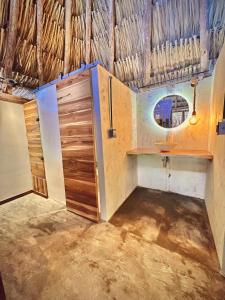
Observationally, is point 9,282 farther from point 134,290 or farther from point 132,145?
point 132,145

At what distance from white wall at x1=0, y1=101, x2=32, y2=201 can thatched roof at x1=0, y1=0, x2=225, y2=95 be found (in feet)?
2.42

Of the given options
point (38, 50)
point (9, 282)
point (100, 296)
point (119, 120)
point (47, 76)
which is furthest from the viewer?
point (47, 76)

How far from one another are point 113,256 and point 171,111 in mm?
2730

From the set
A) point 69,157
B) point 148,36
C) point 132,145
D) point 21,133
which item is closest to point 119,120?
point 132,145

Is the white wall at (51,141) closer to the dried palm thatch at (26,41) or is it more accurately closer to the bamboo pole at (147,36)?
the dried palm thatch at (26,41)

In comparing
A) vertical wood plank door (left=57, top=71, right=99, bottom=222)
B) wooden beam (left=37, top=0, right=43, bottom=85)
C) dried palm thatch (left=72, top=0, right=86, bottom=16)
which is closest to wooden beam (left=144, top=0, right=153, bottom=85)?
dried palm thatch (left=72, top=0, right=86, bottom=16)

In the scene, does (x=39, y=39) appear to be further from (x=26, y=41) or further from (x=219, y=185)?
(x=219, y=185)

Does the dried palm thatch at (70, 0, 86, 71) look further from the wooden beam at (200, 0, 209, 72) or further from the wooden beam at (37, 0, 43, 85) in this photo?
the wooden beam at (200, 0, 209, 72)

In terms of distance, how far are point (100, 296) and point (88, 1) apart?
13.3ft

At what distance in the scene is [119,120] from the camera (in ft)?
7.72

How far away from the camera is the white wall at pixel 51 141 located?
2.35 meters

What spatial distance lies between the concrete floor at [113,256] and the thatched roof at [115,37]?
8.88ft

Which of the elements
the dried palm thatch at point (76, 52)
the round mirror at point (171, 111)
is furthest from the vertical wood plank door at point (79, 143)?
the round mirror at point (171, 111)

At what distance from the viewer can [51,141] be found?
8.30 ft
